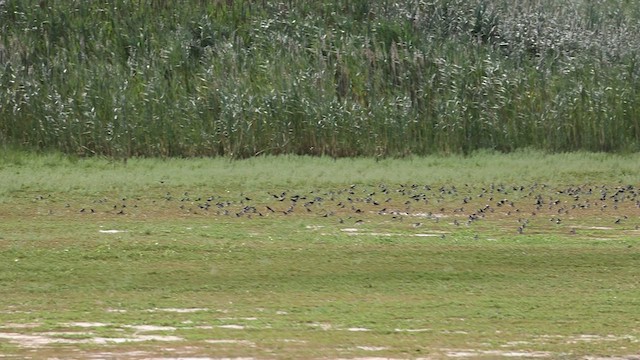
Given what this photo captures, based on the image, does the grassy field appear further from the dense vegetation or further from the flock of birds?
the dense vegetation

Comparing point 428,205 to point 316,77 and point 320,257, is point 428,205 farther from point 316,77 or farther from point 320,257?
point 316,77

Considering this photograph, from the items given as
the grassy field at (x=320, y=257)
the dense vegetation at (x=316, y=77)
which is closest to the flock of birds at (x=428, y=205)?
the grassy field at (x=320, y=257)

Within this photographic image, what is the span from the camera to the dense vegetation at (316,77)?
55.3 feet

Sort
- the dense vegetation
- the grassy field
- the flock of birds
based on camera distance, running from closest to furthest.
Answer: the grassy field < the flock of birds < the dense vegetation

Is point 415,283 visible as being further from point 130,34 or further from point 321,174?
point 130,34

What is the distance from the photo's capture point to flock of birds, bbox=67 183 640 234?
12.3 metres

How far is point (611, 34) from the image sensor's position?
62.9 ft

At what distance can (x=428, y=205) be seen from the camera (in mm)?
13086

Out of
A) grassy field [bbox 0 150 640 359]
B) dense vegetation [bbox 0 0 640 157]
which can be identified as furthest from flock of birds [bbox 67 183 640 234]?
dense vegetation [bbox 0 0 640 157]

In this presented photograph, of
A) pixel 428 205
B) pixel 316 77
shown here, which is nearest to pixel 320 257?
pixel 428 205

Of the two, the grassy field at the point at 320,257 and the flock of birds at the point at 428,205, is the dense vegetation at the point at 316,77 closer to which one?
the grassy field at the point at 320,257

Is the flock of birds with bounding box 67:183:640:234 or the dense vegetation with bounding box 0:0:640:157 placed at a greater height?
the dense vegetation with bounding box 0:0:640:157

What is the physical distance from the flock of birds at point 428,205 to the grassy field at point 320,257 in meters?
0.04

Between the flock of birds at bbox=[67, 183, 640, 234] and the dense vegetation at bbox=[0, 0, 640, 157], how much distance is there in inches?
106
